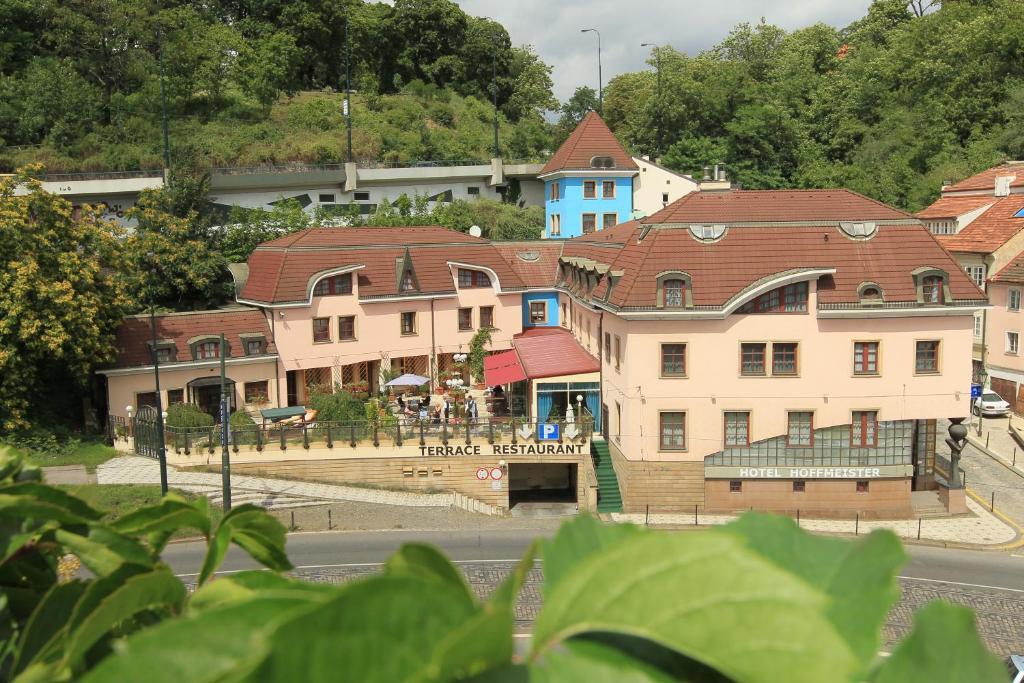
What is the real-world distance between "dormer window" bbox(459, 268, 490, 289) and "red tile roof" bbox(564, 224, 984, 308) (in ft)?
36.3

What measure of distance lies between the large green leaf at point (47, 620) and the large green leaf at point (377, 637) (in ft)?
4.26

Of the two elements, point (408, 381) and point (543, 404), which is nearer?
point (543, 404)

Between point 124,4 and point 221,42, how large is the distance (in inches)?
249

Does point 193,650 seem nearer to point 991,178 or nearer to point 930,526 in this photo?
point 930,526

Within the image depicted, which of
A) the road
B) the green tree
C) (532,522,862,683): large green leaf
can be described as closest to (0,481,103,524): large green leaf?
(532,522,862,683): large green leaf

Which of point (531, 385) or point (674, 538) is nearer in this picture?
point (674, 538)

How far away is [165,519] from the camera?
251cm

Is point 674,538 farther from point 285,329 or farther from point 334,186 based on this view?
point 334,186

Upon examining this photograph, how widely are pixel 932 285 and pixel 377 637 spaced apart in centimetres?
2904

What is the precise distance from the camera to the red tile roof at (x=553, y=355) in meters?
32.1

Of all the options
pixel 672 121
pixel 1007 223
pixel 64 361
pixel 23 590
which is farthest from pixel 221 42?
pixel 23 590

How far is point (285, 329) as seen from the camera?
112ft

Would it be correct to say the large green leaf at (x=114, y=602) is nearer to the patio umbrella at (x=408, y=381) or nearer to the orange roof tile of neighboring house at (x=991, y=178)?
the patio umbrella at (x=408, y=381)

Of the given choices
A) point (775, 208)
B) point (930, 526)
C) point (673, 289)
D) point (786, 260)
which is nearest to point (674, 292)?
point (673, 289)
